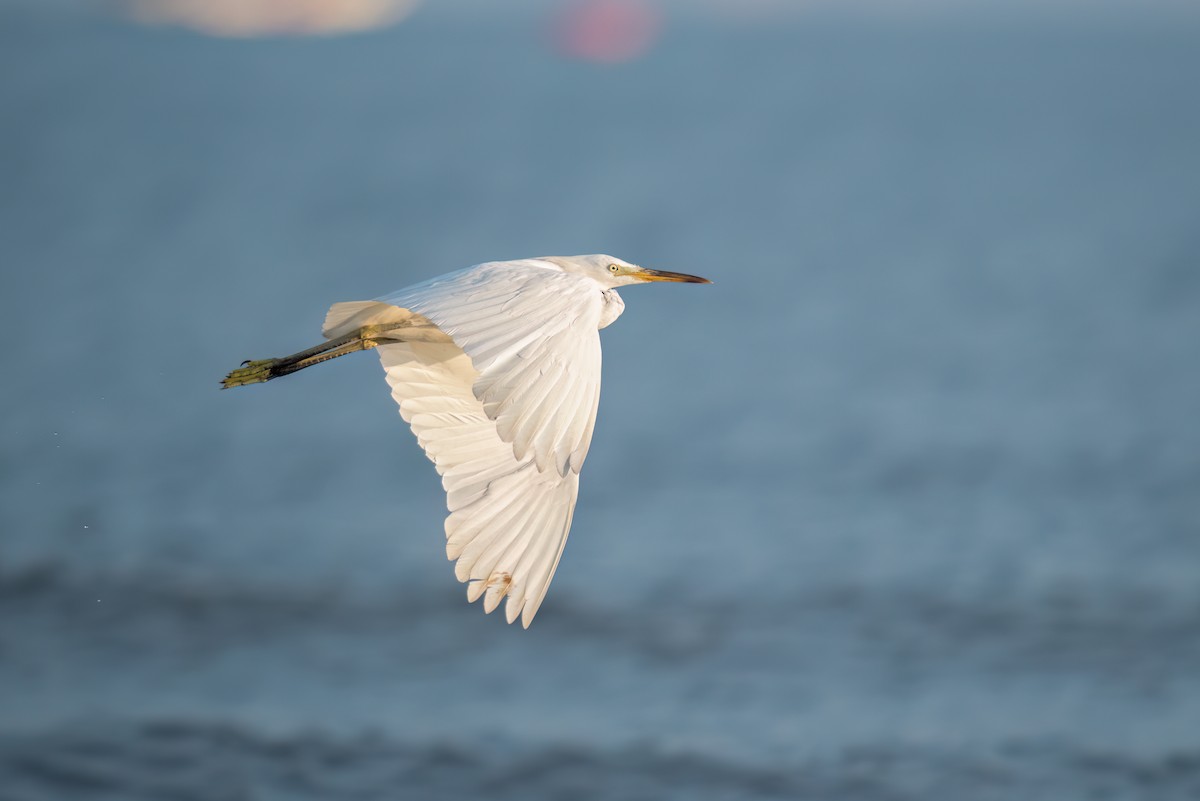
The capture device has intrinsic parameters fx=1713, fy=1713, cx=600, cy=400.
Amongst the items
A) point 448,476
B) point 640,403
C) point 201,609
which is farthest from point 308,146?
point 448,476

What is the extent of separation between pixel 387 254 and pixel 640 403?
428 centimetres

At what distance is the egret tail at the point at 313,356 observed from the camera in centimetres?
708

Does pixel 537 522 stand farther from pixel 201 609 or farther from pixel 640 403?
pixel 640 403

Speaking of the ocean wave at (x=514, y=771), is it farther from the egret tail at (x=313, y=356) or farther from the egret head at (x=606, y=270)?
the egret head at (x=606, y=270)

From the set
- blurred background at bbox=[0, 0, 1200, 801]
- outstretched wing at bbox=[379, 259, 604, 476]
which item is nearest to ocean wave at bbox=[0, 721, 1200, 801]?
blurred background at bbox=[0, 0, 1200, 801]

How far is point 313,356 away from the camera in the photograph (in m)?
7.16

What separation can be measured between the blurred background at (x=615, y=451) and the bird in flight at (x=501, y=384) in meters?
3.70

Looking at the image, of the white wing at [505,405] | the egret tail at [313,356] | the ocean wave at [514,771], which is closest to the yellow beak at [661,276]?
the white wing at [505,405]

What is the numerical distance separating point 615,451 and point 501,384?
8.91m

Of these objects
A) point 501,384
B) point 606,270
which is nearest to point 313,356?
point 606,270

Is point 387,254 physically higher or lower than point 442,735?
higher

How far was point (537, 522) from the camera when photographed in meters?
6.59

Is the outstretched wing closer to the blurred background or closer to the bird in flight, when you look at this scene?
the bird in flight

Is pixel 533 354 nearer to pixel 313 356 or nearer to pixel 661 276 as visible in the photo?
pixel 313 356
